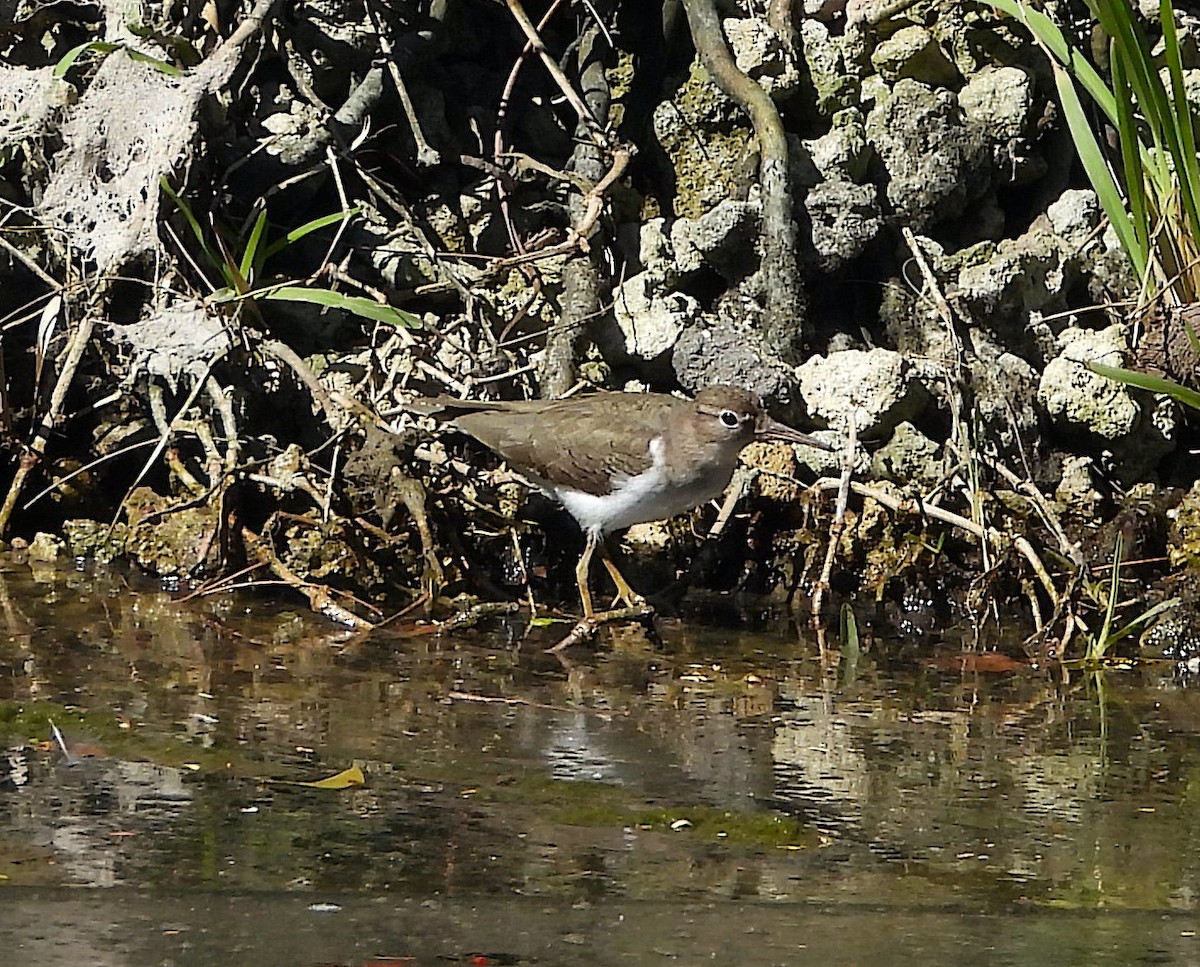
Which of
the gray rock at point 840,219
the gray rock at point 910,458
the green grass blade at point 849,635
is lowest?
the green grass blade at point 849,635

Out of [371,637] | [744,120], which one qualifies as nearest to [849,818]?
[371,637]

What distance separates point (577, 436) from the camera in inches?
204

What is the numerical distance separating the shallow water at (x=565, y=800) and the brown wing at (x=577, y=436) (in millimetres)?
499

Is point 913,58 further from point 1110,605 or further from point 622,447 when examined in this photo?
point 1110,605

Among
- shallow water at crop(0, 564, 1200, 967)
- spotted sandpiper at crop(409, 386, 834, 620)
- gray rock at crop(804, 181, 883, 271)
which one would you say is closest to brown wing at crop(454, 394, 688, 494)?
spotted sandpiper at crop(409, 386, 834, 620)

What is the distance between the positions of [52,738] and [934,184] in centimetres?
352

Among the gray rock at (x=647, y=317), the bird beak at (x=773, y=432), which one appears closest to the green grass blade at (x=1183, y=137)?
the bird beak at (x=773, y=432)

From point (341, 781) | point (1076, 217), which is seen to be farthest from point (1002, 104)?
point (341, 781)

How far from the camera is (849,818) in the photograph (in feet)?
11.2

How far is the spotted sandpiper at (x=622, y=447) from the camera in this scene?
508 centimetres

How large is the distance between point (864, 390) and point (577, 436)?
108cm

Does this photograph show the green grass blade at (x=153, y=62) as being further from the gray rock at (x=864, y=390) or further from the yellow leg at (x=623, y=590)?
the gray rock at (x=864, y=390)

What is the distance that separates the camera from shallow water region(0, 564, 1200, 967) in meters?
2.61

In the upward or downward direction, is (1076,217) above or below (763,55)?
below
